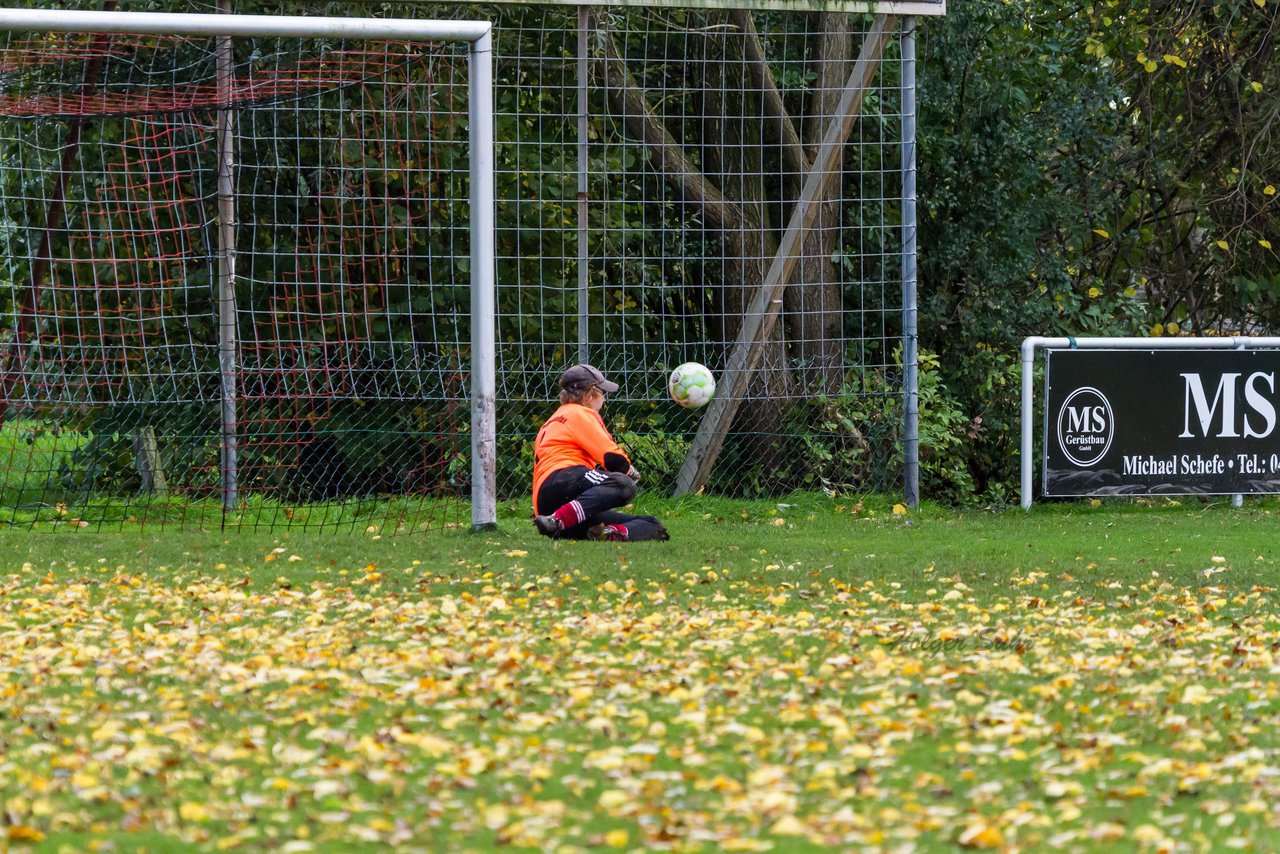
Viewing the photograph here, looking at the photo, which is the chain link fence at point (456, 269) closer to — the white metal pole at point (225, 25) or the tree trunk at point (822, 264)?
the tree trunk at point (822, 264)

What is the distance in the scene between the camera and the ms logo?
11.1m

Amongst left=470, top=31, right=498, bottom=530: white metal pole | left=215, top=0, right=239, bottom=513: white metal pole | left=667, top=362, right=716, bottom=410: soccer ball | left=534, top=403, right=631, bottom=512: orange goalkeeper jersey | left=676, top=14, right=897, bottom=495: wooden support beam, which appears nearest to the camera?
left=534, top=403, right=631, bottom=512: orange goalkeeper jersey

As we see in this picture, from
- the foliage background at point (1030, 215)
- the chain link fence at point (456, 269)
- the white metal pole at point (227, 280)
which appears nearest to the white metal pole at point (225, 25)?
the white metal pole at point (227, 280)

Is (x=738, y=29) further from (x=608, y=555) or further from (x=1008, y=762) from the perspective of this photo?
(x=1008, y=762)

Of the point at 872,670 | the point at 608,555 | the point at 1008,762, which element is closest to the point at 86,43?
the point at 608,555

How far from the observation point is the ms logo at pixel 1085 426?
36.4 feet

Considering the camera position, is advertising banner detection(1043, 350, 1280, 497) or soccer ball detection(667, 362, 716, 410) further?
advertising banner detection(1043, 350, 1280, 497)

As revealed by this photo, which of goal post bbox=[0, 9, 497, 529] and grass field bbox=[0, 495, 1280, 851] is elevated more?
goal post bbox=[0, 9, 497, 529]

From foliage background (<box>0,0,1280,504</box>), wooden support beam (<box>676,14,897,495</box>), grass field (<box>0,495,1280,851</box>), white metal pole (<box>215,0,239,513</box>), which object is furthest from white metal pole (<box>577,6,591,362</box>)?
grass field (<box>0,495,1280,851</box>)

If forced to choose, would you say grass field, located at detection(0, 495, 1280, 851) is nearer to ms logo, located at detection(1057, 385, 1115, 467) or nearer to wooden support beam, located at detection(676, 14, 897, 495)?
wooden support beam, located at detection(676, 14, 897, 495)

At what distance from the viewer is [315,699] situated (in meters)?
4.64

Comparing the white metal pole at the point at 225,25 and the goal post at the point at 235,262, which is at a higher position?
the white metal pole at the point at 225,25

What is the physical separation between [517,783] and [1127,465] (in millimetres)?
8305

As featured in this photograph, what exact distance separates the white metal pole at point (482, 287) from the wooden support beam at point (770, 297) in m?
2.31
